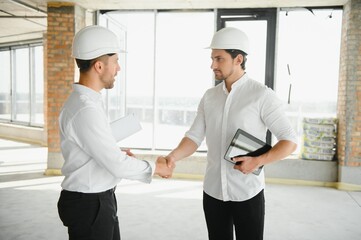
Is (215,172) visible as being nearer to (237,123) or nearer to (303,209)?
(237,123)

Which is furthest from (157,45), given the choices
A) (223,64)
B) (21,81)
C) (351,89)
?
(21,81)

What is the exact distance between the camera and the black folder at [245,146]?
1.74m

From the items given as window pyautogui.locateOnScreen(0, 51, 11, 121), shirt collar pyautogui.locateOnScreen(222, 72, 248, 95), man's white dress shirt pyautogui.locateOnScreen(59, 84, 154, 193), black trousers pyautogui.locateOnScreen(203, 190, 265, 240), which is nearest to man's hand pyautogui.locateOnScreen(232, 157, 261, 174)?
black trousers pyautogui.locateOnScreen(203, 190, 265, 240)

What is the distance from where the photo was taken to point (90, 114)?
144 cm

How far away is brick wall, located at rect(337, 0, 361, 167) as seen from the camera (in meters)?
5.00

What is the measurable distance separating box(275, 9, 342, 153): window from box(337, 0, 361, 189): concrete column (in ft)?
1.55

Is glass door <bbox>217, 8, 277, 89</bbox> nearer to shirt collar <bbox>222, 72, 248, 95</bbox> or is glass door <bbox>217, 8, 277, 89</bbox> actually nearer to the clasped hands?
shirt collar <bbox>222, 72, 248, 95</bbox>

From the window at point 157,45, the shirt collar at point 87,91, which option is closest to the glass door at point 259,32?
the window at point 157,45

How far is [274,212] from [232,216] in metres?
2.45

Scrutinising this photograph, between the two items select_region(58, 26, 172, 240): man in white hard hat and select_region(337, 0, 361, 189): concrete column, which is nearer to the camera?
select_region(58, 26, 172, 240): man in white hard hat

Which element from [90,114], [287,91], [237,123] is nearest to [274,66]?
[287,91]

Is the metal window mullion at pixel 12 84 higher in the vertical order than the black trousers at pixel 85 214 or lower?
higher

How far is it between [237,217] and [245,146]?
1.37 feet

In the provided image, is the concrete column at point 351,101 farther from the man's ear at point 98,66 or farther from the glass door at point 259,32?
the man's ear at point 98,66
